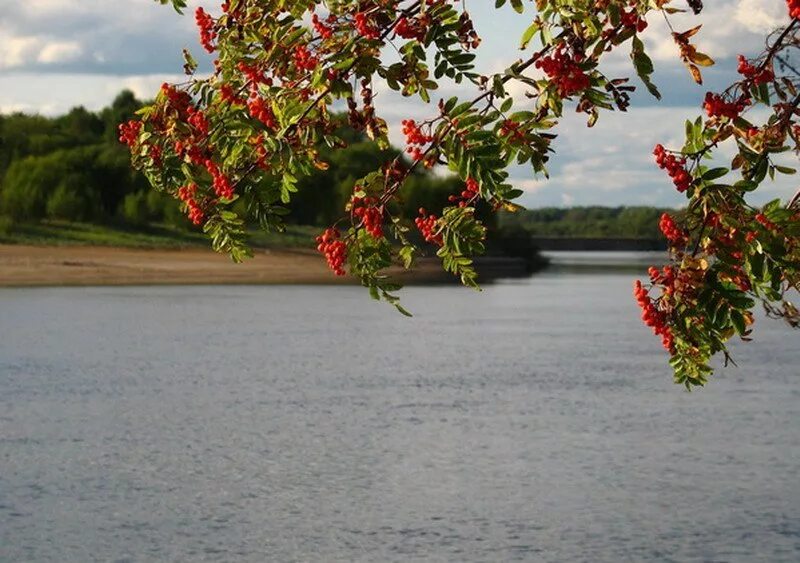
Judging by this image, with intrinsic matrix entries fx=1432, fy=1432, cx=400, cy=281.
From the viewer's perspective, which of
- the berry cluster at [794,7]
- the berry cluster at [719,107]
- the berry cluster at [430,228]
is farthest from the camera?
the berry cluster at [430,228]

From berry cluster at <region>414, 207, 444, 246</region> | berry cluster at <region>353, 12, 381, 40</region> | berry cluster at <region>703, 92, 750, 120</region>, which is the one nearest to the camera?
berry cluster at <region>353, 12, 381, 40</region>

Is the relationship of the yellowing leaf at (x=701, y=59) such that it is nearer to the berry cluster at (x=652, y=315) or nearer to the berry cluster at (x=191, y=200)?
the berry cluster at (x=652, y=315)

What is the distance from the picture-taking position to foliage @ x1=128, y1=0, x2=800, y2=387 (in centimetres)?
519

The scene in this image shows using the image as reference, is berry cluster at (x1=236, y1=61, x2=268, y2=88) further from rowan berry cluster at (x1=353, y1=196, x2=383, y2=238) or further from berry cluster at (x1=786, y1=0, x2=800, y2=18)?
berry cluster at (x1=786, y1=0, x2=800, y2=18)

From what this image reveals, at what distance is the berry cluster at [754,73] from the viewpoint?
18.5ft

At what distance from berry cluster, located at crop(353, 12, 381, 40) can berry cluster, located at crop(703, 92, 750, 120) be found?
1.34 m

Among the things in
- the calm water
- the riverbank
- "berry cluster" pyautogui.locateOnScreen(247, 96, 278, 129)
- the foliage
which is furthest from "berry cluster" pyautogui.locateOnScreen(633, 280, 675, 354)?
the riverbank

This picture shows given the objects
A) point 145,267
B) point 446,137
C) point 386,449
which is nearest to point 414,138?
point 446,137

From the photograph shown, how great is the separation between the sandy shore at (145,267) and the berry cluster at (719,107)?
5872 cm

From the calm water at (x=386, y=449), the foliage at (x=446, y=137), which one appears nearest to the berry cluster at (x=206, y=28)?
the foliage at (x=446, y=137)

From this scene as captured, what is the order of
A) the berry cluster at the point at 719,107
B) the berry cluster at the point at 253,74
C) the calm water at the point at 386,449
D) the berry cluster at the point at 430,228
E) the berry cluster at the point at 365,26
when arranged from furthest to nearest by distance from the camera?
the calm water at the point at 386,449 < the berry cluster at the point at 253,74 < the berry cluster at the point at 430,228 < the berry cluster at the point at 719,107 < the berry cluster at the point at 365,26

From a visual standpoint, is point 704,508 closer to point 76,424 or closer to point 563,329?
point 76,424

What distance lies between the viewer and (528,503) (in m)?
15.4

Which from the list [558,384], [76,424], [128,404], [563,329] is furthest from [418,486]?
[563,329]
